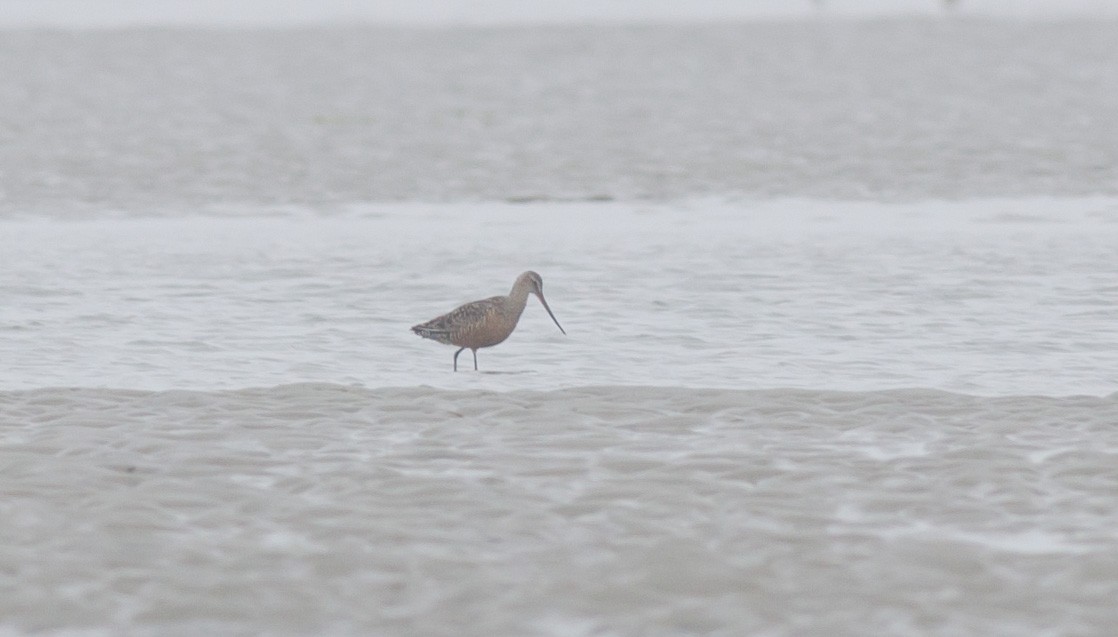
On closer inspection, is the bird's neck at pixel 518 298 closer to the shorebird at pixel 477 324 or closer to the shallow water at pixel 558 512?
the shorebird at pixel 477 324

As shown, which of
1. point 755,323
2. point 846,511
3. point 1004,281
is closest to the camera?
point 846,511

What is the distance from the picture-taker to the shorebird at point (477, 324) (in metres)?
12.4

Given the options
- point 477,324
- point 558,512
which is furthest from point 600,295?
point 558,512

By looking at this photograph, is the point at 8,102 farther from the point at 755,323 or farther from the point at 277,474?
the point at 277,474

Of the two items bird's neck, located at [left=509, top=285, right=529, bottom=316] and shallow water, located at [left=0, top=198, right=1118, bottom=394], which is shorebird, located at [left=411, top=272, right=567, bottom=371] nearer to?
bird's neck, located at [left=509, top=285, right=529, bottom=316]

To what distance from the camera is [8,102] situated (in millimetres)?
30812

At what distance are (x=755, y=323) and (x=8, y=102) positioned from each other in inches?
764

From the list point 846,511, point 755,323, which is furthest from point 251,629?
point 755,323

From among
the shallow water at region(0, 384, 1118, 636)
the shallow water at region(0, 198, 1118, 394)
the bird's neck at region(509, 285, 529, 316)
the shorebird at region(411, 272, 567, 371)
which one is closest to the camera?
the shallow water at region(0, 384, 1118, 636)

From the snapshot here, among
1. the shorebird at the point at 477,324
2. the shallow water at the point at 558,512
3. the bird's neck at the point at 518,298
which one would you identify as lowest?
the shallow water at the point at 558,512

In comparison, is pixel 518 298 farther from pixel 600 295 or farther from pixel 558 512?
pixel 558 512

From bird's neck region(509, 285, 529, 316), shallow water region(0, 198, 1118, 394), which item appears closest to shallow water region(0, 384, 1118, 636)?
→ shallow water region(0, 198, 1118, 394)

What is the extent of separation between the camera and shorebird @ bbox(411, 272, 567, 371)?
12.4m

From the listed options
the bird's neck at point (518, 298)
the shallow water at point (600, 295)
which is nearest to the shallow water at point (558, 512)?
the shallow water at point (600, 295)
